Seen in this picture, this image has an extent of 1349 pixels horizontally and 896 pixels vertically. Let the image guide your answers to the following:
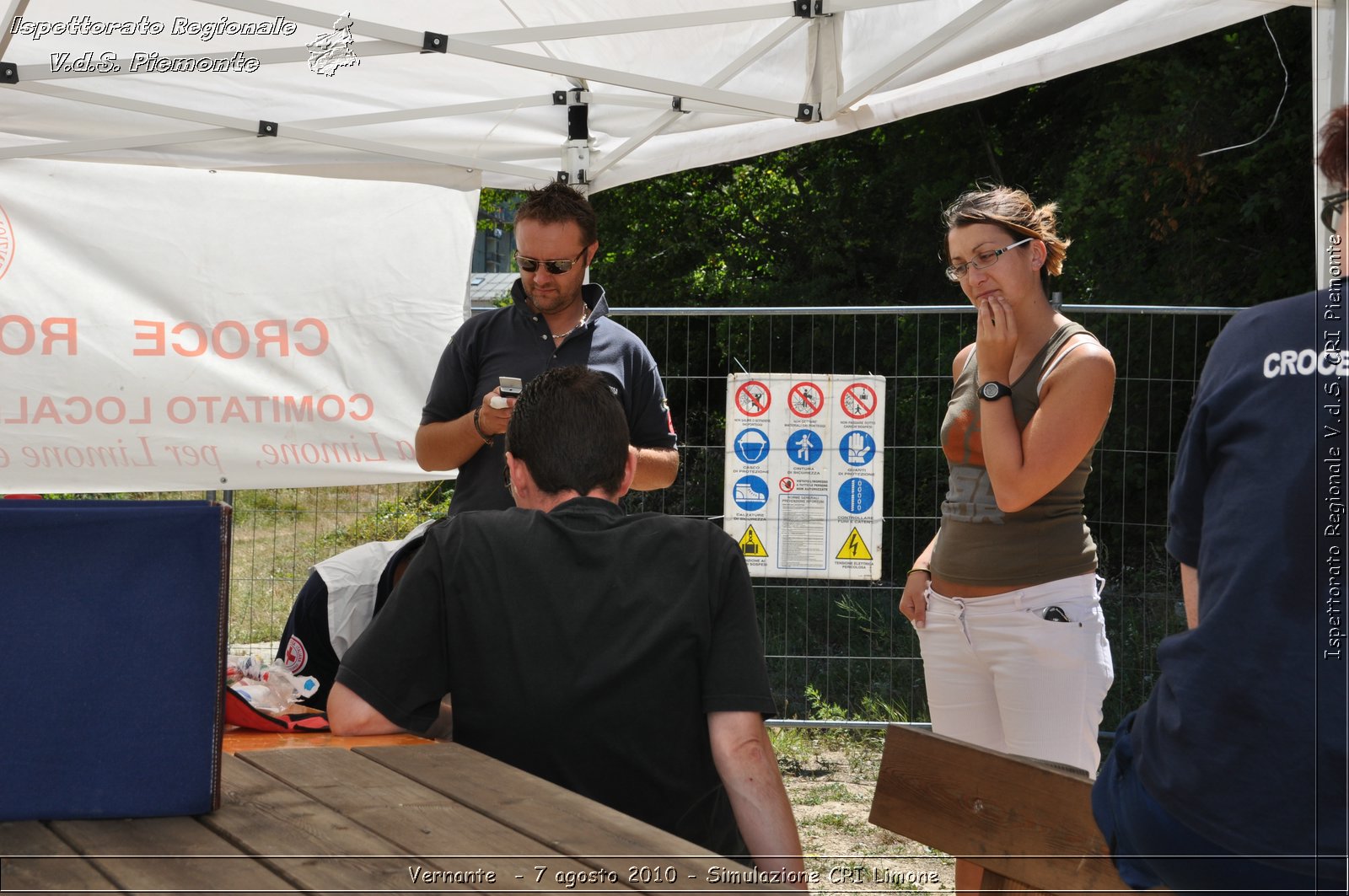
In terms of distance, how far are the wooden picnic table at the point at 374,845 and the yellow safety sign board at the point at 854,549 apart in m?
3.32

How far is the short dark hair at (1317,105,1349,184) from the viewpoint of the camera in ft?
4.22

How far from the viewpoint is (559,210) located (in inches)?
126

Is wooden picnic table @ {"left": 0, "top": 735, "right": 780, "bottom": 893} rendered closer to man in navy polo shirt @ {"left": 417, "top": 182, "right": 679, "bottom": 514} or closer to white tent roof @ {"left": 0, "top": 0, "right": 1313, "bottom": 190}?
man in navy polo shirt @ {"left": 417, "top": 182, "right": 679, "bottom": 514}

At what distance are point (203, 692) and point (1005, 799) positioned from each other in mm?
1121

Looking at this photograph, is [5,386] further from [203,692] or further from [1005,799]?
[1005,799]

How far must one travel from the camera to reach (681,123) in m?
3.92

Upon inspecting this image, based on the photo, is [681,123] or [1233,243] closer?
[681,123]

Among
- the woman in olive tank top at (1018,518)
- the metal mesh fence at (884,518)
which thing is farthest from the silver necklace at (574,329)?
the metal mesh fence at (884,518)

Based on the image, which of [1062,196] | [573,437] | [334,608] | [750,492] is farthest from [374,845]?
[1062,196]

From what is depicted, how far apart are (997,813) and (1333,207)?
97 centimetres

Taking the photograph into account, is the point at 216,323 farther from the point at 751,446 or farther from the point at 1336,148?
the point at 1336,148

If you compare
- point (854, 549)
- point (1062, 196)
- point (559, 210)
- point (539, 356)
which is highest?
point (1062, 196)

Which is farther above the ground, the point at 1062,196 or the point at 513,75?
the point at 1062,196

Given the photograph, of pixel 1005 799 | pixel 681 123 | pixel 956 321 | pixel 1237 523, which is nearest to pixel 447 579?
pixel 1005 799
